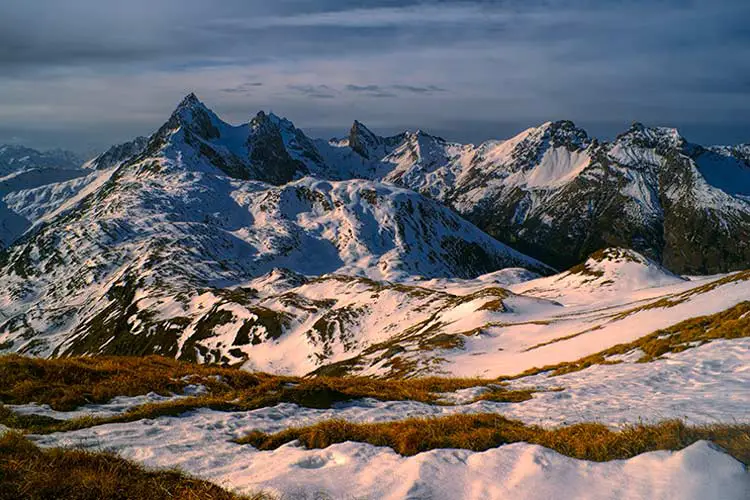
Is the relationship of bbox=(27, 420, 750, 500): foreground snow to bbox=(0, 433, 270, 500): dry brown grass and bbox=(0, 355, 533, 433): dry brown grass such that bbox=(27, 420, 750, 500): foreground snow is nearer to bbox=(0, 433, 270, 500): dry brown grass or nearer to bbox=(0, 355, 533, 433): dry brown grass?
bbox=(0, 433, 270, 500): dry brown grass

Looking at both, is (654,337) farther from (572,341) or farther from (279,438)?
(279,438)

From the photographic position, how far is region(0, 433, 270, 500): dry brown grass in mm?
6953

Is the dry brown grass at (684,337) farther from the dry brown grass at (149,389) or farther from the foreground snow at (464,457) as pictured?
the dry brown grass at (149,389)

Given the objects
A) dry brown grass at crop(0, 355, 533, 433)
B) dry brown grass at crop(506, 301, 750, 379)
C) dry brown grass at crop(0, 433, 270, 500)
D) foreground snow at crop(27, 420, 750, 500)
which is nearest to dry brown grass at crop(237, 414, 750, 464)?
foreground snow at crop(27, 420, 750, 500)

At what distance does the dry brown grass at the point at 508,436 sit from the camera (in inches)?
313

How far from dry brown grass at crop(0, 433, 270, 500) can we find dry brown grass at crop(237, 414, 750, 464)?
3115 mm

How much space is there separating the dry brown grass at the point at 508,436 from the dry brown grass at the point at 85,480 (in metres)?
3.12

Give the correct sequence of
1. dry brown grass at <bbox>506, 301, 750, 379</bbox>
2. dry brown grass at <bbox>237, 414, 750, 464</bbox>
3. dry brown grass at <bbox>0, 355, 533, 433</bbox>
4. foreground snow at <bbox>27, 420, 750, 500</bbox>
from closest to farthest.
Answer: foreground snow at <bbox>27, 420, 750, 500</bbox> → dry brown grass at <bbox>237, 414, 750, 464</bbox> → dry brown grass at <bbox>0, 355, 533, 433</bbox> → dry brown grass at <bbox>506, 301, 750, 379</bbox>

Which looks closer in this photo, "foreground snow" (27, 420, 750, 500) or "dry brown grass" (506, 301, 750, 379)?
"foreground snow" (27, 420, 750, 500)

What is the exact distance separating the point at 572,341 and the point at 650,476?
3304cm

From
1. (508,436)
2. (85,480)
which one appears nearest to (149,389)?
(85,480)

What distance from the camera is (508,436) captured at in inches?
380

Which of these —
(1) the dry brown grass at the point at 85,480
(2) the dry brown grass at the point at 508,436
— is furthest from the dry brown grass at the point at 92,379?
(2) the dry brown grass at the point at 508,436

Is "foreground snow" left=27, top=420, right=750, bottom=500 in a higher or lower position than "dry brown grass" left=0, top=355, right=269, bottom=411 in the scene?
higher
